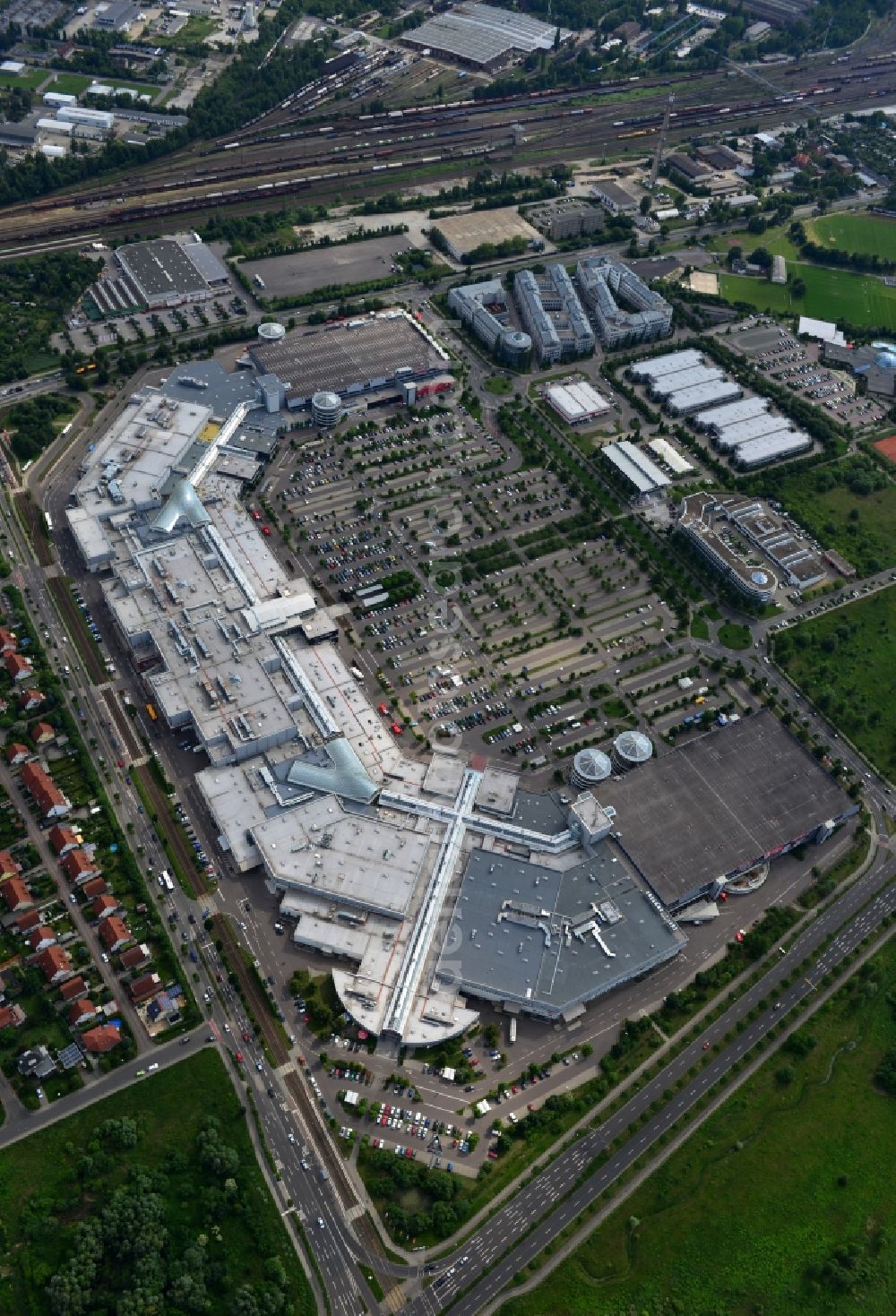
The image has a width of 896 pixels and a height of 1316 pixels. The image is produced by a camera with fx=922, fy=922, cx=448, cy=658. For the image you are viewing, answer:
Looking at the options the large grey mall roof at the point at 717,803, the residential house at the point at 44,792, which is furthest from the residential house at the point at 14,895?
the large grey mall roof at the point at 717,803

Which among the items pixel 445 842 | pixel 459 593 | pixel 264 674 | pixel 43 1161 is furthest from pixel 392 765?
pixel 43 1161

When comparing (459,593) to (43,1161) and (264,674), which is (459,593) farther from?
(43,1161)

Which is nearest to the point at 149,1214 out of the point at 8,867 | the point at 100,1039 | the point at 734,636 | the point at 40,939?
the point at 100,1039

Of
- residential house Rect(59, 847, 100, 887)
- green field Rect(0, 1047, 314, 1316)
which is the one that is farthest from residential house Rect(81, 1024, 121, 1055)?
residential house Rect(59, 847, 100, 887)

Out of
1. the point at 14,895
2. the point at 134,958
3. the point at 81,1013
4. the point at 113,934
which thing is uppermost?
the point at 14,895

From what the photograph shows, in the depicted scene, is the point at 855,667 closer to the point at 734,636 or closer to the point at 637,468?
the point at 734,636
